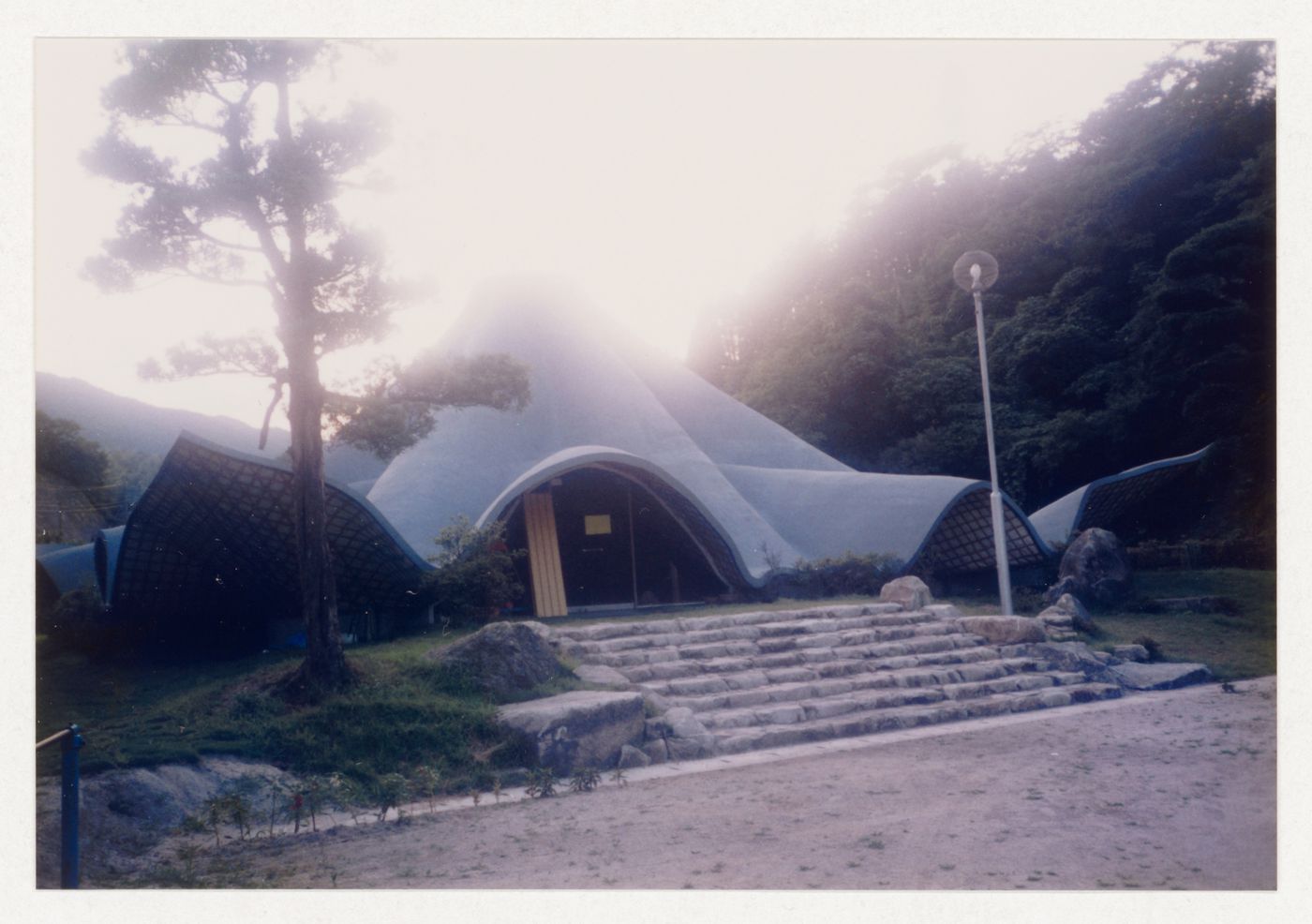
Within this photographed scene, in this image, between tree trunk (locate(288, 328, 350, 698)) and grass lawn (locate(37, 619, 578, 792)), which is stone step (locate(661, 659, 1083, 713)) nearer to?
grass lawn (locate(37, 619, 578, 792))

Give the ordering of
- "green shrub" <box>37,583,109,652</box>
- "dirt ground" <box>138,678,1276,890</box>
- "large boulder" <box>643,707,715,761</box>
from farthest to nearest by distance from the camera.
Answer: "large boulder" <box>643,707,715,761</box> < "green shrub" <box>37,583,109,652</box> < "dirt ground" <box>138,678,1276,890</box>

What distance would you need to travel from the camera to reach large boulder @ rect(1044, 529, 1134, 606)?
12.9 m

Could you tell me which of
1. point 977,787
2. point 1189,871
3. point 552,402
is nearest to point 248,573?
point 552,402

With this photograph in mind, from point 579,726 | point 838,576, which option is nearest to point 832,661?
point 579,726

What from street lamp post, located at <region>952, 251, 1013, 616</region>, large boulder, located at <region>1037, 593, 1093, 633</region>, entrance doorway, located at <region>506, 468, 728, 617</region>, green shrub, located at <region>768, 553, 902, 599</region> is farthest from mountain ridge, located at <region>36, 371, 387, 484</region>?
large boulder, located at <region>1037, 593, 1093, 633</region>

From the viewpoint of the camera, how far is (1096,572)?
13.0m

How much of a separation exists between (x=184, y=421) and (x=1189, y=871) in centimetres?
764

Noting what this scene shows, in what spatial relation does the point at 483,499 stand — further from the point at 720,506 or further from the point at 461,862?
the point at 461,862

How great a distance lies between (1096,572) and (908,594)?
343 cm

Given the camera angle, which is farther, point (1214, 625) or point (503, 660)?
point (1214, 625)

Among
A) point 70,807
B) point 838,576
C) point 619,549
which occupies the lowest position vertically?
point 70,807

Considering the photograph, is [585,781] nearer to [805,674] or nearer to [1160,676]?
[805,674]

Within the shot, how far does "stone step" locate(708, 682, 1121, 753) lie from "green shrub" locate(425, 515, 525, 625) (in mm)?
3676

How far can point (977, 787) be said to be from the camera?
18.5ft
